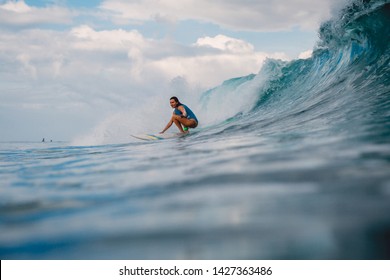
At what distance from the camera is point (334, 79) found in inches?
388

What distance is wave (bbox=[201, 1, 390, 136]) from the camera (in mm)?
6090

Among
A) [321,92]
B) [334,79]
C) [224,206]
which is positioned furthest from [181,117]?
[224,206]

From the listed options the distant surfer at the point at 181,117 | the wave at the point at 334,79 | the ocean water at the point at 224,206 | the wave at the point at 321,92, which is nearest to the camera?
the ocean water at the point at 224,206

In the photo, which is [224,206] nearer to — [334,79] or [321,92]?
[321,92]

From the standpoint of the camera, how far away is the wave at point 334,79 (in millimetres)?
6090

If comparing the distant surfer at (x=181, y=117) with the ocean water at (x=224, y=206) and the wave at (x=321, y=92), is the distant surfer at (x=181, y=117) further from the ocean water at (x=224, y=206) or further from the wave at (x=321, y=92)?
the ocean water at (x=224, y=206)

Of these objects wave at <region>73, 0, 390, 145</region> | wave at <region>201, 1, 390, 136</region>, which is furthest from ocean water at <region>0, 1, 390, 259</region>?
wave at <region>201, 1, 390, 136</region>

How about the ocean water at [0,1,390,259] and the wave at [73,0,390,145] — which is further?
the wave at [73,0,390,145]

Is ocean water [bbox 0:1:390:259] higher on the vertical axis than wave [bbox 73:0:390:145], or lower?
lower

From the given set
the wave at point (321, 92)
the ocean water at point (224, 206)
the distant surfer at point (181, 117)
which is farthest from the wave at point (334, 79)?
the ocean water at point (224, 206)

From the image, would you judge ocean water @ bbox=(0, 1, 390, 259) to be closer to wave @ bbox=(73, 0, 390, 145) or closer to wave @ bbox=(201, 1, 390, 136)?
wave @ bbox=(73, 0, 390, 145)

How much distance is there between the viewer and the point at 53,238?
158 centimetres

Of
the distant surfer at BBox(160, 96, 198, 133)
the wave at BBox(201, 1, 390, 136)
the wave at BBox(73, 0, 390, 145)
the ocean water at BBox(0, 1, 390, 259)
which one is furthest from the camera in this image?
the distant surfer at BBox(160, 96, 198, 133)
